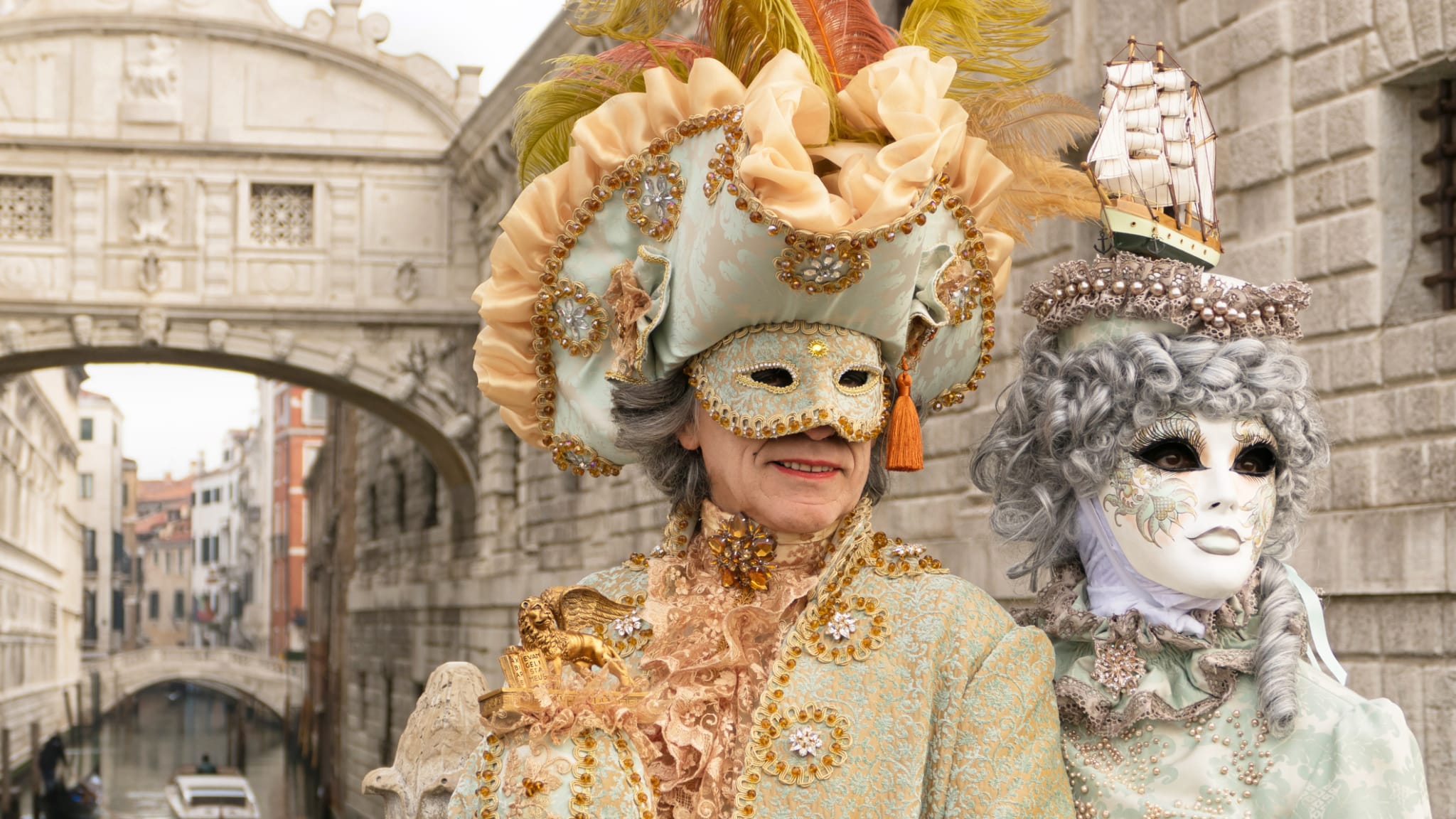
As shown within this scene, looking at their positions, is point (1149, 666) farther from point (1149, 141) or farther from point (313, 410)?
point (313, 410)

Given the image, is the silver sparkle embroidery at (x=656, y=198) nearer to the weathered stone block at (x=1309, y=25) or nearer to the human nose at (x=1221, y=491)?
the human nose at (x=1221, y=491)

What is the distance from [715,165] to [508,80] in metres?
15.0

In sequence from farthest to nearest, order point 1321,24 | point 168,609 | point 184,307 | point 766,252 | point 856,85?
point 168,609, point 184,307, point 1321,24, point 856,85, point 766,252

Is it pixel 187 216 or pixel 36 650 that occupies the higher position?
pixel 187 216

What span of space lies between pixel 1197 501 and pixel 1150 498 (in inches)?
2.9

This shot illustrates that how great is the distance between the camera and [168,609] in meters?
75.1

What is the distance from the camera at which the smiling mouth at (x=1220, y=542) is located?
101 inches

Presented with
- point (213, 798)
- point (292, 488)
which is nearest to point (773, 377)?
point (213, 798)

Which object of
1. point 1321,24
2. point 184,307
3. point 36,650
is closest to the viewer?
point 1321,24

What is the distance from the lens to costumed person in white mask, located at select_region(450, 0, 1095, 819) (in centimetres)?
235

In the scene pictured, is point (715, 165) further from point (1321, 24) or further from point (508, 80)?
point (508, 80)

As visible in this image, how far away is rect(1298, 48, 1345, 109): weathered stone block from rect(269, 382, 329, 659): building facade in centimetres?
5024

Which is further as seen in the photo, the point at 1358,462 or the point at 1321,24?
the point at 1321,24

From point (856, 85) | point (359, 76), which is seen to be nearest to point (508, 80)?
point (359, 76)
